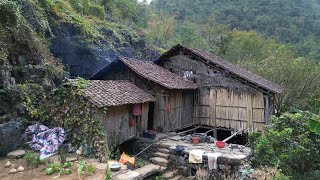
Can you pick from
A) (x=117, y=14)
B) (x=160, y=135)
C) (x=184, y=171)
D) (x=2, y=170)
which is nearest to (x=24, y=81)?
(x=2, y=170)

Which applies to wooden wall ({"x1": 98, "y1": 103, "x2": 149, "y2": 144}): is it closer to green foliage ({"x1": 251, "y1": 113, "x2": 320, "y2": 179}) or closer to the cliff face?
the cliff face

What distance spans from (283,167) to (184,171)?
3663mm

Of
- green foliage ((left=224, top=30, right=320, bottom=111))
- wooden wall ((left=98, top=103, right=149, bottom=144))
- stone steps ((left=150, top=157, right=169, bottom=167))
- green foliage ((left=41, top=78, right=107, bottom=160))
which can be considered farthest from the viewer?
green foliage ((left=224, top=30, right=320, bottom=111))

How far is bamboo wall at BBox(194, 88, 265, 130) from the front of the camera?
14.4 meters

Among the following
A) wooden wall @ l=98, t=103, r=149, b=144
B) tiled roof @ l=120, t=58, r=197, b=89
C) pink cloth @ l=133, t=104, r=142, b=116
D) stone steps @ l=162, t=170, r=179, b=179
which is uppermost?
tiled roof @ l=120, t=58, r=197, b=89

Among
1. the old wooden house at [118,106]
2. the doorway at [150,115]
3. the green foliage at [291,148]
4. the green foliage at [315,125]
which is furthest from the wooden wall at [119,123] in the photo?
the green foliage at [315,125]

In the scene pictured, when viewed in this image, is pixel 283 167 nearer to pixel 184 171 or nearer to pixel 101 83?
pixel 184 171

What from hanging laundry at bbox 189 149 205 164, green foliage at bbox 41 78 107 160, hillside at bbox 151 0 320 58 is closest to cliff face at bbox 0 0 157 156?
green foliage at bbox 41 78 107 160

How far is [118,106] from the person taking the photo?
11.0m

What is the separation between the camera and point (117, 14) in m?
27.9

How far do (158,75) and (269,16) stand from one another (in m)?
31.8

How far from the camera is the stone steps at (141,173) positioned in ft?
24.8

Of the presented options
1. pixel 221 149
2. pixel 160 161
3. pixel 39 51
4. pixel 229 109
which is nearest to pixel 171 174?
pixel 160 161

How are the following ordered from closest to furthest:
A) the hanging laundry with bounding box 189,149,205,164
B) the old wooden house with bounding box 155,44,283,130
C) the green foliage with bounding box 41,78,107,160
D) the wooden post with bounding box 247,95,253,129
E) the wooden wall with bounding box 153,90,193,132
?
the green foliage with bounding box 41,78,107,160
the hanging laundry with bounding box 189,149,205,164
the wooden wall with bounding box 153,90,193,132
the old wooden house with bounding box 155,44,283,130
the wooden post with bounding box 247,95,253,129
